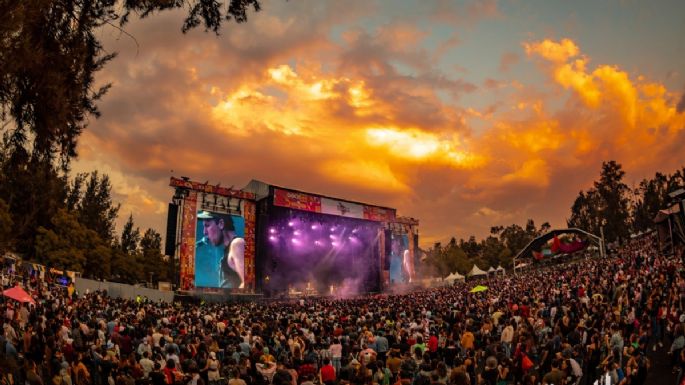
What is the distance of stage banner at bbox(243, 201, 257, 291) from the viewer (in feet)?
159

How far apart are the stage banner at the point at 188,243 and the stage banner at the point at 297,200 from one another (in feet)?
33.2

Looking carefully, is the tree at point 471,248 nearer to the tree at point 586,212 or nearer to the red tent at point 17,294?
the tree at point 586,212

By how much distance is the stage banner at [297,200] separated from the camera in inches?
2073

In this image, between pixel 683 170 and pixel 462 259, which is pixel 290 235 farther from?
pixel 683 170

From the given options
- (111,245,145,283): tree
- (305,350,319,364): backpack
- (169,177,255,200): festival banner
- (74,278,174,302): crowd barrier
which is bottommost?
(305,350,319,364): backpack

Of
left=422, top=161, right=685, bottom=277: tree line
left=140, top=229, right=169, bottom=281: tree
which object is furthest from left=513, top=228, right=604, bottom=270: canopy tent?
left=140, top=229, right=169, bottom=281: tree

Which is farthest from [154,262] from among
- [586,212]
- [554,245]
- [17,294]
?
[586,212]

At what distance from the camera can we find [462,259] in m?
98.4

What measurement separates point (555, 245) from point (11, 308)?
48724 mm

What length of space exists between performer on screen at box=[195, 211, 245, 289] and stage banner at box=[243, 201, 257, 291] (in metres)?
1.12

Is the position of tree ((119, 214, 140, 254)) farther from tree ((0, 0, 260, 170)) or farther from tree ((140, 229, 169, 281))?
tree ((0, 0, 260, 170))

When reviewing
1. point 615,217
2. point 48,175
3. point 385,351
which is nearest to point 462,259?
point 615,217

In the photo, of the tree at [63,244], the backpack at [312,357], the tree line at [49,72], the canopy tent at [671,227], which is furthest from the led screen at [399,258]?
the tree line at [49,72]

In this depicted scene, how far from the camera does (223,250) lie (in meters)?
45.7
